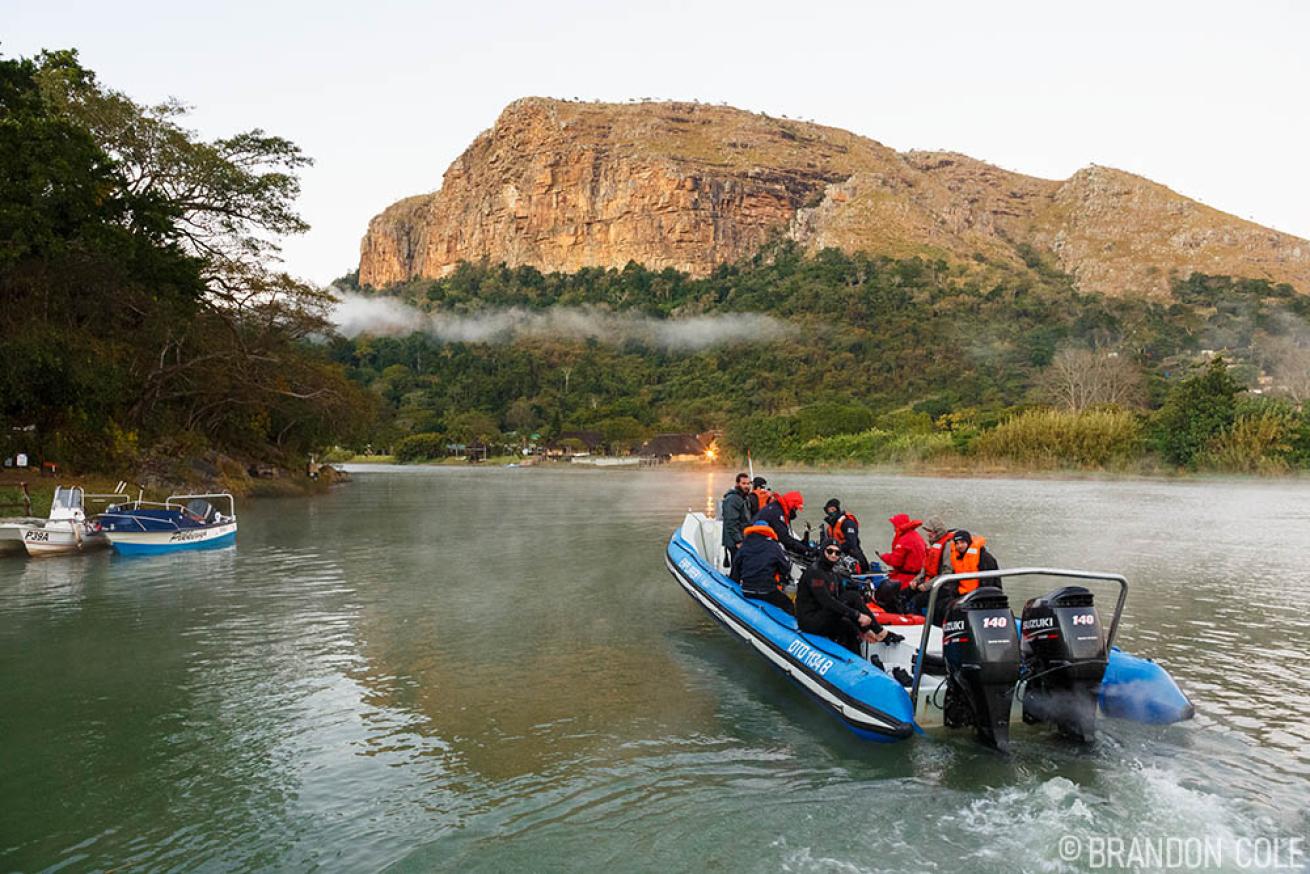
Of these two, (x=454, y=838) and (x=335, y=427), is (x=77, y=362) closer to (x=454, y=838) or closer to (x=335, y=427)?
(x=335, y=427)

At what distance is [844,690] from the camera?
7078 millimetres

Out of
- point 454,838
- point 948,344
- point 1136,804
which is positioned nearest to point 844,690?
point 1136,804

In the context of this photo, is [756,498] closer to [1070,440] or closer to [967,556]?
[967,556]

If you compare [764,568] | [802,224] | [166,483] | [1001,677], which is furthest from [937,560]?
[802,224]

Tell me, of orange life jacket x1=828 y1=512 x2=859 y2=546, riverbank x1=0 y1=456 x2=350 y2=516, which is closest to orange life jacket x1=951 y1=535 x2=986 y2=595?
orange life jacket x1=828 y1=512 x2=859 y2=546

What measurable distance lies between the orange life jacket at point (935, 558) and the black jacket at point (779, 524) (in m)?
2.02

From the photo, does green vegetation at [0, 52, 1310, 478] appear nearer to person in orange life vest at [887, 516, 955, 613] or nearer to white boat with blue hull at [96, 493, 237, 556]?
white boat with blue hull at [96, 493, 237, 556]

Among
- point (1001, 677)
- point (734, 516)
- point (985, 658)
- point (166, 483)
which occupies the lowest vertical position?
point (1001, 677)

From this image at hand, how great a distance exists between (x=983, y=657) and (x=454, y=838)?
4.10 meters

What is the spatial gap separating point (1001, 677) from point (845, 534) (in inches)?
218

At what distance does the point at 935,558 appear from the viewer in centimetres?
987

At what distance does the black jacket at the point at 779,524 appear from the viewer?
36.3ft

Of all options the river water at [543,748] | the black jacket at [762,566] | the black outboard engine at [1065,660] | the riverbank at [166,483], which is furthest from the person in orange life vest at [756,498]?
the riverbank at [166,483]

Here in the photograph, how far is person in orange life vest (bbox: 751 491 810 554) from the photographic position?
11148 millimetres
